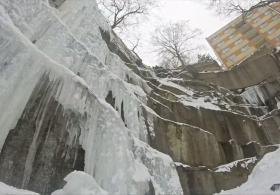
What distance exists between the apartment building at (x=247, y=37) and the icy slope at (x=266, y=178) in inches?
1187

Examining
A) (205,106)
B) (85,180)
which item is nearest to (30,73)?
(85,180)

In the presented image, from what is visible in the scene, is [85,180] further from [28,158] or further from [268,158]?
[268,158]

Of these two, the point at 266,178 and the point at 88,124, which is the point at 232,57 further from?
the point at 88,124

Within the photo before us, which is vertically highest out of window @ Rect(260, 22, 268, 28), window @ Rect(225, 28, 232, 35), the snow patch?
window @ Rect(225, 28, 232, 35)

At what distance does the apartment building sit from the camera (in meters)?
39.2

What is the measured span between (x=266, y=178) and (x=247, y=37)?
37039 millimetres

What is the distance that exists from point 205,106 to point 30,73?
31.9ft

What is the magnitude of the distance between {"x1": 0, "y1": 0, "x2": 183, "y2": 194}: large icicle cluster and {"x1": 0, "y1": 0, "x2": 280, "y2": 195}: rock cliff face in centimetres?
2

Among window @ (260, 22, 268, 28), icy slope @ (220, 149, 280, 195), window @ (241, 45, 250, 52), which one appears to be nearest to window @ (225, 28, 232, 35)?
window @ (260, 22, 268, 28)

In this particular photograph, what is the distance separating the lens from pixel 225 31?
45375 mm

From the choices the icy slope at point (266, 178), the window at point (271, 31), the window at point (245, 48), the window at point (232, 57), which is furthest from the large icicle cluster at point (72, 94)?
the window at point (271, 31)

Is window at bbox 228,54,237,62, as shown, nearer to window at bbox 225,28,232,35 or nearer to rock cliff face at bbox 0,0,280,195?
window at bbox 225,28,232,35

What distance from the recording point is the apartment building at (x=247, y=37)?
39.2 m

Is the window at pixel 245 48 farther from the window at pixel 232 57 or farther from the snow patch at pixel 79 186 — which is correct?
the snow patch at pixel 79 186
